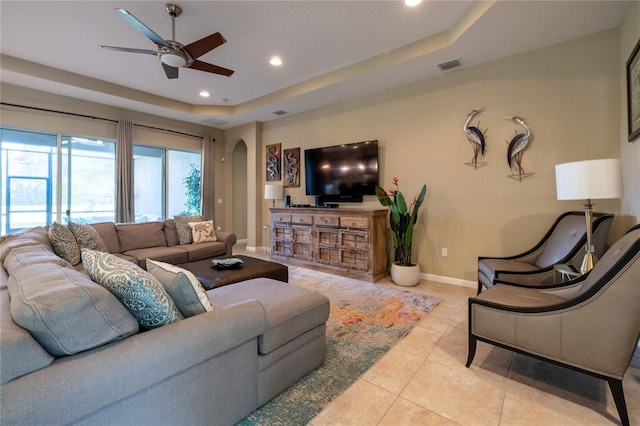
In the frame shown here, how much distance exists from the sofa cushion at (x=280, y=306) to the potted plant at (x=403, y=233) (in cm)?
214

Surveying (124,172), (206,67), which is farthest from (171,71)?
(124,172)

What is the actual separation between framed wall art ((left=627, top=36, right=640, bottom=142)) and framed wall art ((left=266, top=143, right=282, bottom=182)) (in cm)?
496

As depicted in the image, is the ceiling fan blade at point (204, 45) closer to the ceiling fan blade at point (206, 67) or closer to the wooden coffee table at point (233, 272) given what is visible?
the ceiling fan blade at point (206, 67)

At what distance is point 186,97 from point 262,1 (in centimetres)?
324

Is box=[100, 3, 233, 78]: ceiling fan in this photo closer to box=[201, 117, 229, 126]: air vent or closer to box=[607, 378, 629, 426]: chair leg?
box=[201, 117, 229, 126]: air vent

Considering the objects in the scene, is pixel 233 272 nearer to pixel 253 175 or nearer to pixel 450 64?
pixel 450 64

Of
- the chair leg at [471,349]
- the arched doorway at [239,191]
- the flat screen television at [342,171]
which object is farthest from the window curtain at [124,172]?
the chair leg at [471,349]

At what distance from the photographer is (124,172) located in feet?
17.2

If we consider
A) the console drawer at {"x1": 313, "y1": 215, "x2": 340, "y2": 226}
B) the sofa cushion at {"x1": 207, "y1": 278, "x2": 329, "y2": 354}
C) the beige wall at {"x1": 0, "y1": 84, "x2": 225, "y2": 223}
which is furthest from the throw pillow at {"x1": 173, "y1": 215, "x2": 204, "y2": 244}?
the sofa cushion at {"x1": 207, "y1": 278, "x2": 329, "y2": 354}

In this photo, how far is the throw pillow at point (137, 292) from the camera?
3.83 feet

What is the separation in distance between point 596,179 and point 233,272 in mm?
3056

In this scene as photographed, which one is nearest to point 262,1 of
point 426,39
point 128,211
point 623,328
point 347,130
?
point 426,39

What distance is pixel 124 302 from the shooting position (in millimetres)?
1172

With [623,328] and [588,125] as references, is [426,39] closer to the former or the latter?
[588,125]
